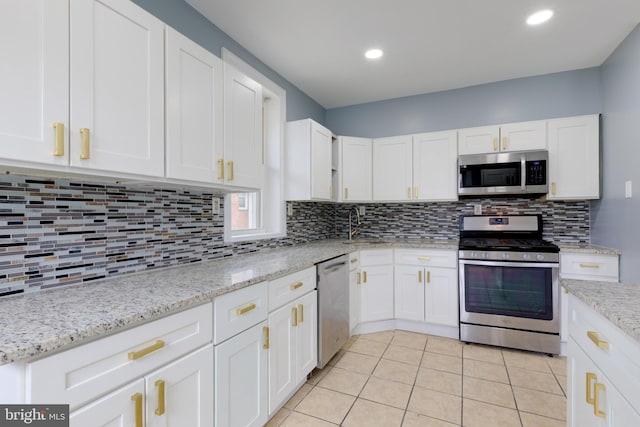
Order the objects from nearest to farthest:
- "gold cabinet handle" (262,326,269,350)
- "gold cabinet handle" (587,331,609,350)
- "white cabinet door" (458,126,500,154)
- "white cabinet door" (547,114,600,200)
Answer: "gold cabinet handle" (587,331,609,350)
"gold cabinet handle" (262,326,269,350)
"white cabinet door" (547,114,600,200)
"white cabinet door" (458,126,500,154)

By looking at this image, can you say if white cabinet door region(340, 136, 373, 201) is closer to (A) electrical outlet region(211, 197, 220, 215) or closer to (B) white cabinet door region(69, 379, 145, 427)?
(A) electrical outlet region(211, 197, 220, 215)

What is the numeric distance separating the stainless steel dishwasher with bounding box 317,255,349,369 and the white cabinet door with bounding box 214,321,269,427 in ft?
2.17

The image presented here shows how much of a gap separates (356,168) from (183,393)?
2.77m

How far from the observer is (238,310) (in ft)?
4.76

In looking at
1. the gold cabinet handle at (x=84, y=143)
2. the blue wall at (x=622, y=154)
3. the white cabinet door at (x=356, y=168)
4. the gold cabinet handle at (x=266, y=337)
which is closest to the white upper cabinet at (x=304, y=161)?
the white cabinet door at (x=356, y=168)

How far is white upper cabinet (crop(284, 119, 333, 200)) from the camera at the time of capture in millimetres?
2902

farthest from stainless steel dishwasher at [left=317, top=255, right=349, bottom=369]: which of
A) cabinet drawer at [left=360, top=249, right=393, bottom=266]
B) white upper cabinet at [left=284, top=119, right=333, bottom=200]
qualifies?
white upper cabinet at [left=284, top=119, right=333, bottom=200]

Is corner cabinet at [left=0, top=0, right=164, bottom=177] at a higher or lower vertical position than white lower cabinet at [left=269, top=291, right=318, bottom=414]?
higher

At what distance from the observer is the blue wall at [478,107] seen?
9.64 ft

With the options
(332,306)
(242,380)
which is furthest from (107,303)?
(332,306)

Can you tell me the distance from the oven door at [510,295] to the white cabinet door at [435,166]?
2.61 feet

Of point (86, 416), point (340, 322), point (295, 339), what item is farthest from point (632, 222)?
point (86, 416)

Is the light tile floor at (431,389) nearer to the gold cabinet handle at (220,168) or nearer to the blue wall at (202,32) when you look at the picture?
the gold cabinet handle at (220,168)

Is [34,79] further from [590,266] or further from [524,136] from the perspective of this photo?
[590,266]
